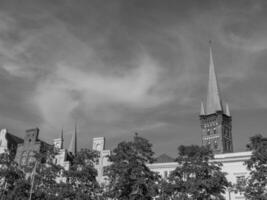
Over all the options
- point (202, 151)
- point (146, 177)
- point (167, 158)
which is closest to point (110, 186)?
point (146, 177)

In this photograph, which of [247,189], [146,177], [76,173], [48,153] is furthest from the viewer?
[48,153]

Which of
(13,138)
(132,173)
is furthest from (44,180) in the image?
(13,138)

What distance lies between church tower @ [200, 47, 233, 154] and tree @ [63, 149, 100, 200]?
8664cm

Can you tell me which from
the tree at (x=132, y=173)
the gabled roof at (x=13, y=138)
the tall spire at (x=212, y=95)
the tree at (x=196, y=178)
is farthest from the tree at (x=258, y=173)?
the tall spire at (x=212, y=95)

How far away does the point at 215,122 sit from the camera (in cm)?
12912

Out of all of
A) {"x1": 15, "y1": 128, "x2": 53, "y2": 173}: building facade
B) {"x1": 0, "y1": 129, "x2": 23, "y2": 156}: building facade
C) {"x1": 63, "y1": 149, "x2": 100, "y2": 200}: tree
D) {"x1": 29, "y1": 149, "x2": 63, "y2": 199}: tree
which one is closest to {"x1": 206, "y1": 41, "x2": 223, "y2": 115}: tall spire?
{"x1": 0, "y1": 129, "x2": 23, "y2": 156}: building facade

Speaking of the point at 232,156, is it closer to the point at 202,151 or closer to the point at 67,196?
the point at 202,151

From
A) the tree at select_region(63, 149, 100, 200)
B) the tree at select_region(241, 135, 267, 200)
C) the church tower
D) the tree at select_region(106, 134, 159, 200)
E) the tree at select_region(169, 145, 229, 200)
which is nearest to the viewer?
the tree at select_region(241, 135, 267, 200)

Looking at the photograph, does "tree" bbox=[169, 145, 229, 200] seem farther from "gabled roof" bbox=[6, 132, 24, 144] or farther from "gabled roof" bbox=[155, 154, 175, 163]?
"gabled roof" bbox=[6, 132, 24, 144]

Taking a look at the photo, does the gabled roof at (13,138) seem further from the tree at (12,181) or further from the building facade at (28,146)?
the tree at (12,181)

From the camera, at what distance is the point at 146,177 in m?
39.1

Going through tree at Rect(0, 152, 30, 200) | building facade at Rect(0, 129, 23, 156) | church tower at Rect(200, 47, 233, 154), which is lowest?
tree at Rect(0, 152, 30, 200)

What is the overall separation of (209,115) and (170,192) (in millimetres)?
97609

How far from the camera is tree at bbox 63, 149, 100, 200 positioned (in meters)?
39.8
